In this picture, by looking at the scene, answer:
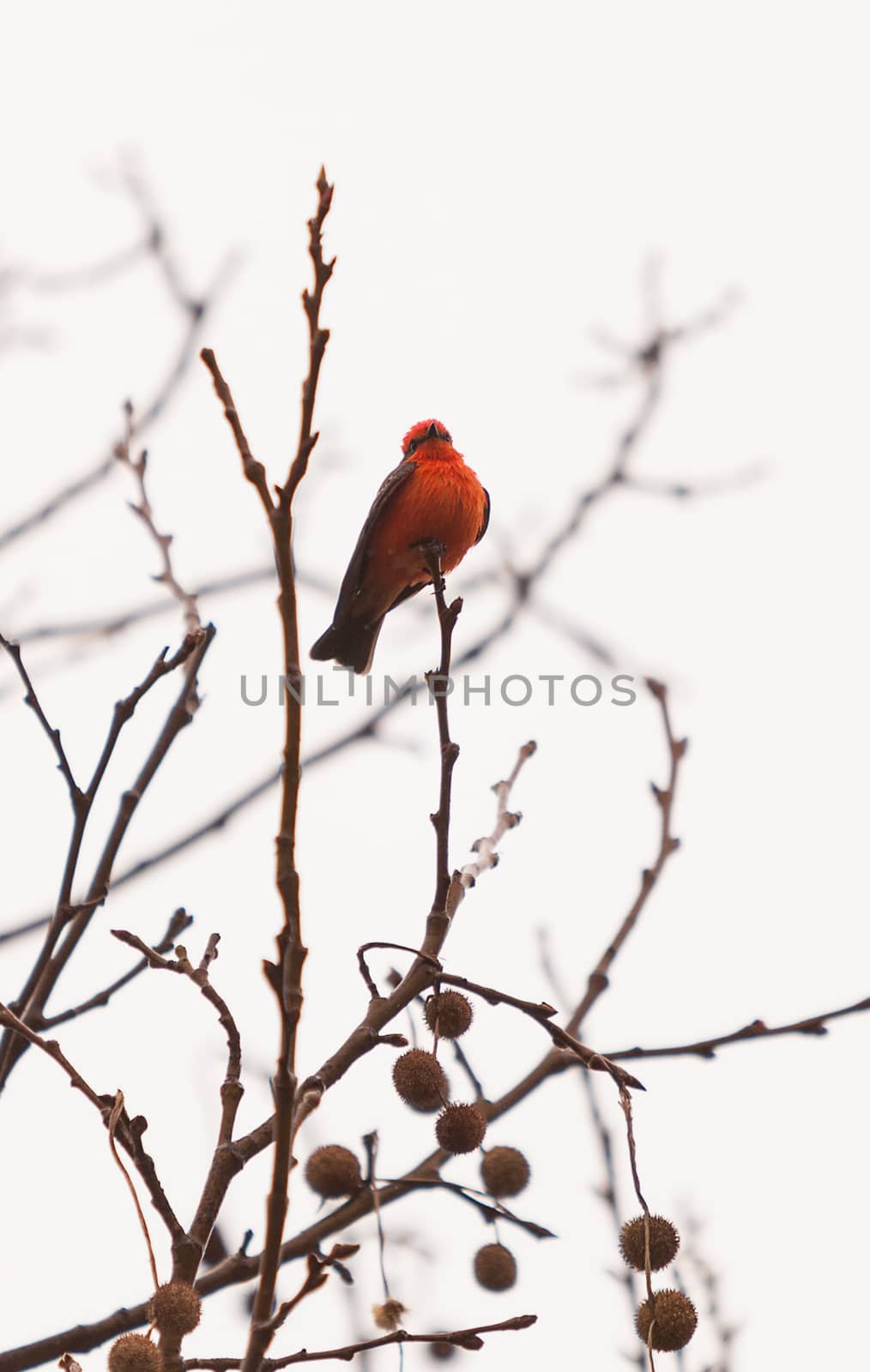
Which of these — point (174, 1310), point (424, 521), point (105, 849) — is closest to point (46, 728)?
point (105, 849)

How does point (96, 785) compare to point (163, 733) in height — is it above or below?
below

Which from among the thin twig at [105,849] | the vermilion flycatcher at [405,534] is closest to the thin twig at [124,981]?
the thin twig at [105,849]

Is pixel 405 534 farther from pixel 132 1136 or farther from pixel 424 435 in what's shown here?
pixel 132 1136

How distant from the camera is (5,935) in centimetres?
375

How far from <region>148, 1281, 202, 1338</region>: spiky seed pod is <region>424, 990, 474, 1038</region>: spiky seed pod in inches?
34.4

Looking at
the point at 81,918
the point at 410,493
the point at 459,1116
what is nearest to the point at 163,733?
the point at 81,918

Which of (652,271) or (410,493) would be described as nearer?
(652,271)

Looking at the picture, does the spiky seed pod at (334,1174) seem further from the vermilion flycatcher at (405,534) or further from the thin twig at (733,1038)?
the vermilion flycatcher at (405,534)

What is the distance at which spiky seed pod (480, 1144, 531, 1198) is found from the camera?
3.16 metres

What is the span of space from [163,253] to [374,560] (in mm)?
2153

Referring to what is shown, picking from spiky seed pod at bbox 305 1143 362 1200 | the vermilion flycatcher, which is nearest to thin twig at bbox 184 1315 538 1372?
spiky seed pod at bbox 305 1143 362 1200

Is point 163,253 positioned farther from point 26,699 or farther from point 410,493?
point 26,699

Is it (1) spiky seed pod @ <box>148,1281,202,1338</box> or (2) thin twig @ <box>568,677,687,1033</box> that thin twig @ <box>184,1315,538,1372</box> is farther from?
(2) thin twig @ <box>568,677,687,1033</box>

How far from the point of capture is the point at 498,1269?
305 cm
